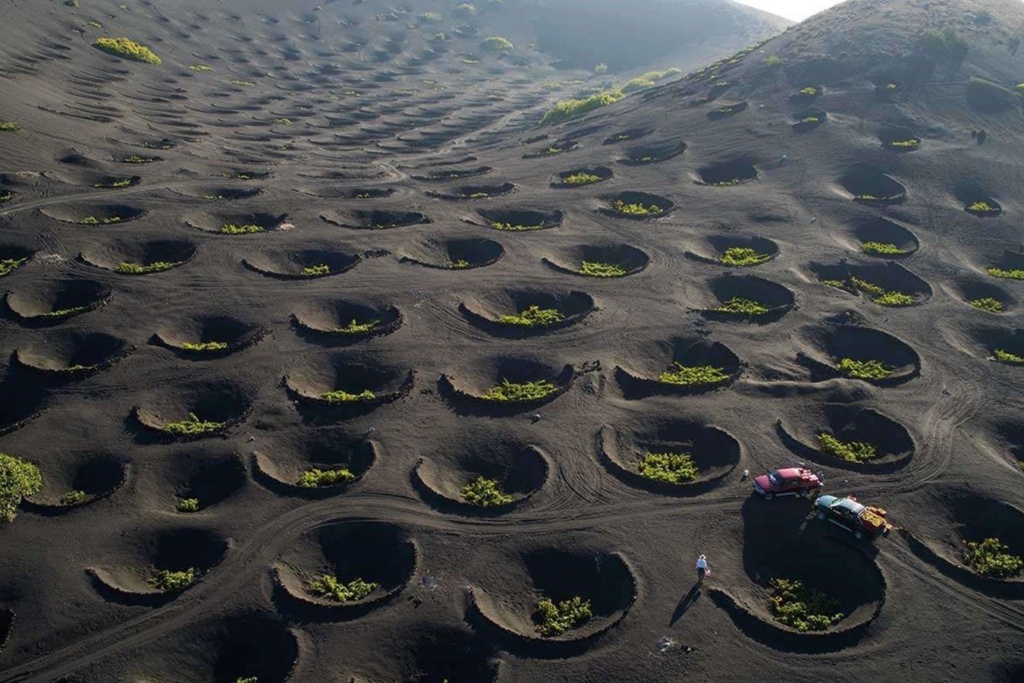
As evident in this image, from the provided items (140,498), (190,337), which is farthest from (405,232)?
(140,498)

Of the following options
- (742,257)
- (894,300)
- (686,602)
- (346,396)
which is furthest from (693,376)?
(346,396)

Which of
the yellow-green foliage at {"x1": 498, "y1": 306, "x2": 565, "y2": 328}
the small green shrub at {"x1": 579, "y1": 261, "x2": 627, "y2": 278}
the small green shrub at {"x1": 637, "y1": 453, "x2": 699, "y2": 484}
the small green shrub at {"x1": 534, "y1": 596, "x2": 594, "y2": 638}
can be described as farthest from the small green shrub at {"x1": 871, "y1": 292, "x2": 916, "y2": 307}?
the small green shrub at {"x1": 534, "y1": 596, "x2": 594, "y2": 638}

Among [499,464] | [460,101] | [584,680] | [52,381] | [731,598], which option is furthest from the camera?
[460,101]

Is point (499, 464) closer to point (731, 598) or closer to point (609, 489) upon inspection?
point (609, 489)

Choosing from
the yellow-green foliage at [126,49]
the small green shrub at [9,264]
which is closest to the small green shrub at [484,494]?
the small green shrub at [9,264]

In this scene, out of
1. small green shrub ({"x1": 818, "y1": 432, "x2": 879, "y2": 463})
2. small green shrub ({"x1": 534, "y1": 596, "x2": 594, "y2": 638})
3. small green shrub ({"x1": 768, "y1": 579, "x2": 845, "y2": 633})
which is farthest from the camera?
small green shrub ({"x1": 818, "y1": 432, "x2": 879, "y2": 463})

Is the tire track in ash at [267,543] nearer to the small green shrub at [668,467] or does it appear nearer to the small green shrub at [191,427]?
the small green shrub at [668,467]

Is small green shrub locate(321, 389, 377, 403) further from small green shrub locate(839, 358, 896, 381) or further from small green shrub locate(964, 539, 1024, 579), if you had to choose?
small green shrub locate(964, 539, 1024, 579)
